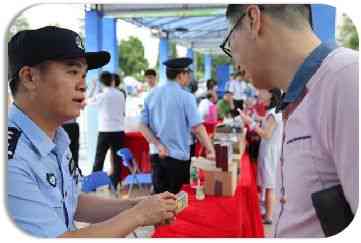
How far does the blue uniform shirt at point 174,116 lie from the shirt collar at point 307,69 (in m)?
1.99

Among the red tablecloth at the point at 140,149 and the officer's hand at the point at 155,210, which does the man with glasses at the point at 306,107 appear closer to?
the officer's hand at the point at 155,210

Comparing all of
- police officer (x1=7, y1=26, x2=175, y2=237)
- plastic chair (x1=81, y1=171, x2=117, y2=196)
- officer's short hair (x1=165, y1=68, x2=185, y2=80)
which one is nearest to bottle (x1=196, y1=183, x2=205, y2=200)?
plastic chair (x1=81, y1=171, x2=117, y2=196)

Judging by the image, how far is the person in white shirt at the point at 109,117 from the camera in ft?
13.1

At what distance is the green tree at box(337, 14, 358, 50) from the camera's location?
0.87 meters

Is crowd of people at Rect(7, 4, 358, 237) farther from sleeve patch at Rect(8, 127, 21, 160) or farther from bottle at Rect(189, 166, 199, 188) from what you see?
bottle at Rect(189, 166, 199, 188)

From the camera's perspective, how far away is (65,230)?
3.12 ft

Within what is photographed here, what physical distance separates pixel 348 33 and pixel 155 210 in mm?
616

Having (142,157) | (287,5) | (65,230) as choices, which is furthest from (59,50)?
(142,157)

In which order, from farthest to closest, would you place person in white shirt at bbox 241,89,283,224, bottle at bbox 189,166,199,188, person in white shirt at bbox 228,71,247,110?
person in white shirt at bbox 228,71,247,110
person in white shirt at bbox 241,89,283,224
bottle at bbox 189,166,199,188

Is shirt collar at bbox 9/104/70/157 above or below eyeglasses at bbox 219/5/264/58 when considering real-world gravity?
below

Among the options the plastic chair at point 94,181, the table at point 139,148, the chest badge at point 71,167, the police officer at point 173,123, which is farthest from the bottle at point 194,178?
the table at point 139,148

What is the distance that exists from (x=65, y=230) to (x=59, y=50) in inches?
16.0

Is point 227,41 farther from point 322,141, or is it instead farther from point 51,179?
point 51,179
